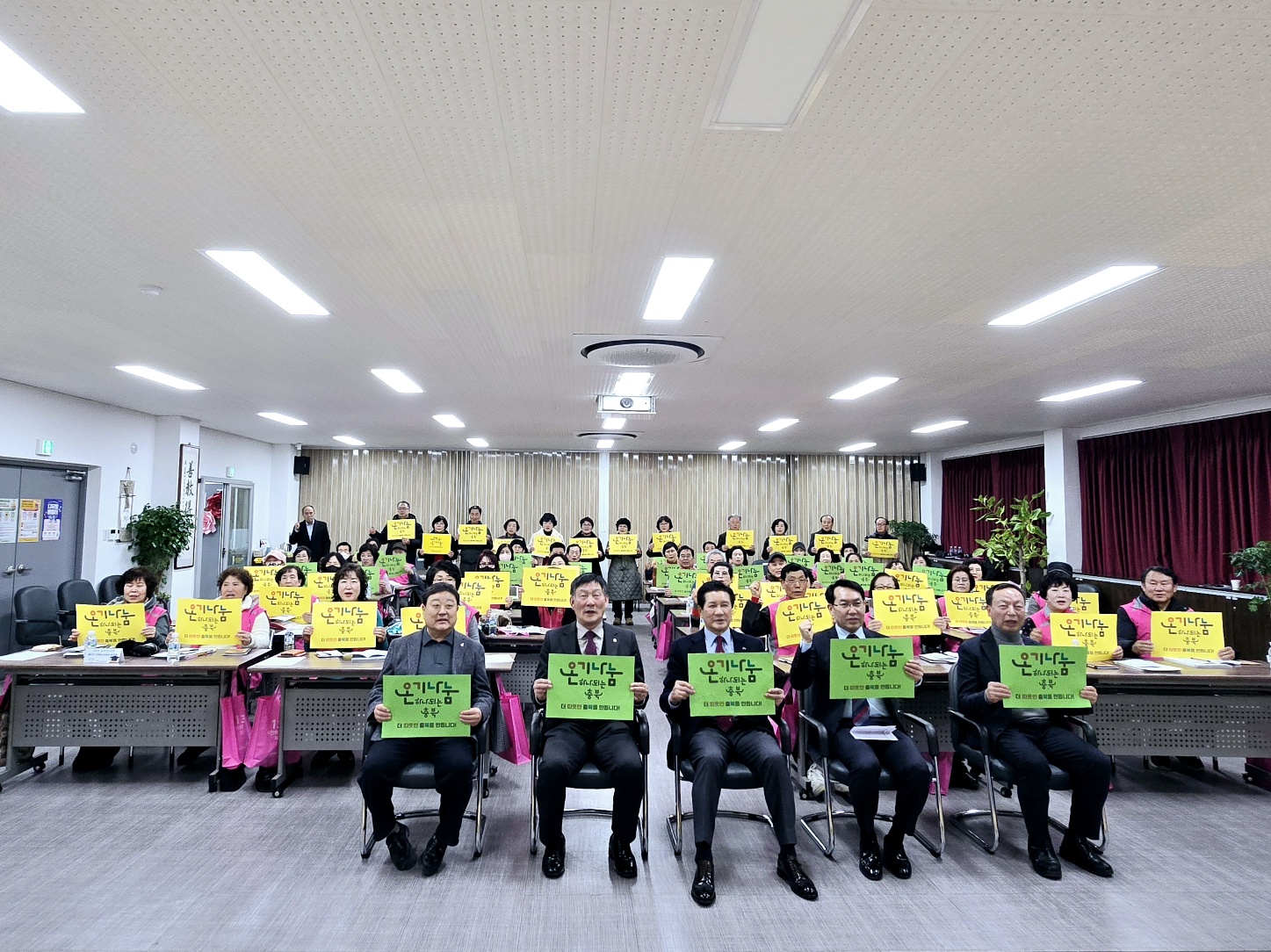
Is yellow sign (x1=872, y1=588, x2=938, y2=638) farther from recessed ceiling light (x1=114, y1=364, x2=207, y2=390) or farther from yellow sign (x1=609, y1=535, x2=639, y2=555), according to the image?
recessed ceiling light (x1=114, y1=364, x2=207, y2=390)

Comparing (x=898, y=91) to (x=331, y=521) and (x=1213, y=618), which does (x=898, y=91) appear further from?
(x=331, y=521)

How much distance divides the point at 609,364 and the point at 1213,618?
4.47m

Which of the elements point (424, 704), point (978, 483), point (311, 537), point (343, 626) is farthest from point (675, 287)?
point (978, 483)

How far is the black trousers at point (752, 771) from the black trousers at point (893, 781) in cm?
34

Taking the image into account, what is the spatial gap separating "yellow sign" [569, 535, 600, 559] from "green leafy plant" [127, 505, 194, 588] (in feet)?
16.9

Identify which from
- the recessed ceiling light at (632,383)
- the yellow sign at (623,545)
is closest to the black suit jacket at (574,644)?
the recessed ceiling light at (632,383)

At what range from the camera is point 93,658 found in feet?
13.8

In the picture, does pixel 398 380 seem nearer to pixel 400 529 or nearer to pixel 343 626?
pixel 400 529

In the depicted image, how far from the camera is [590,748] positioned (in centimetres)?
333

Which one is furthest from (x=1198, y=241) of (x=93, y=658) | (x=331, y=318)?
(x=93, y=658)

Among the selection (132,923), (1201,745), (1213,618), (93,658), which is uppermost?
(1213,618)

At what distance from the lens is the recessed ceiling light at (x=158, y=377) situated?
6238 mm

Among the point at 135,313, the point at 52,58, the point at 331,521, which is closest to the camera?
the point at 52,58

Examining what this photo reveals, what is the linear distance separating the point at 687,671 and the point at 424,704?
1243mm
